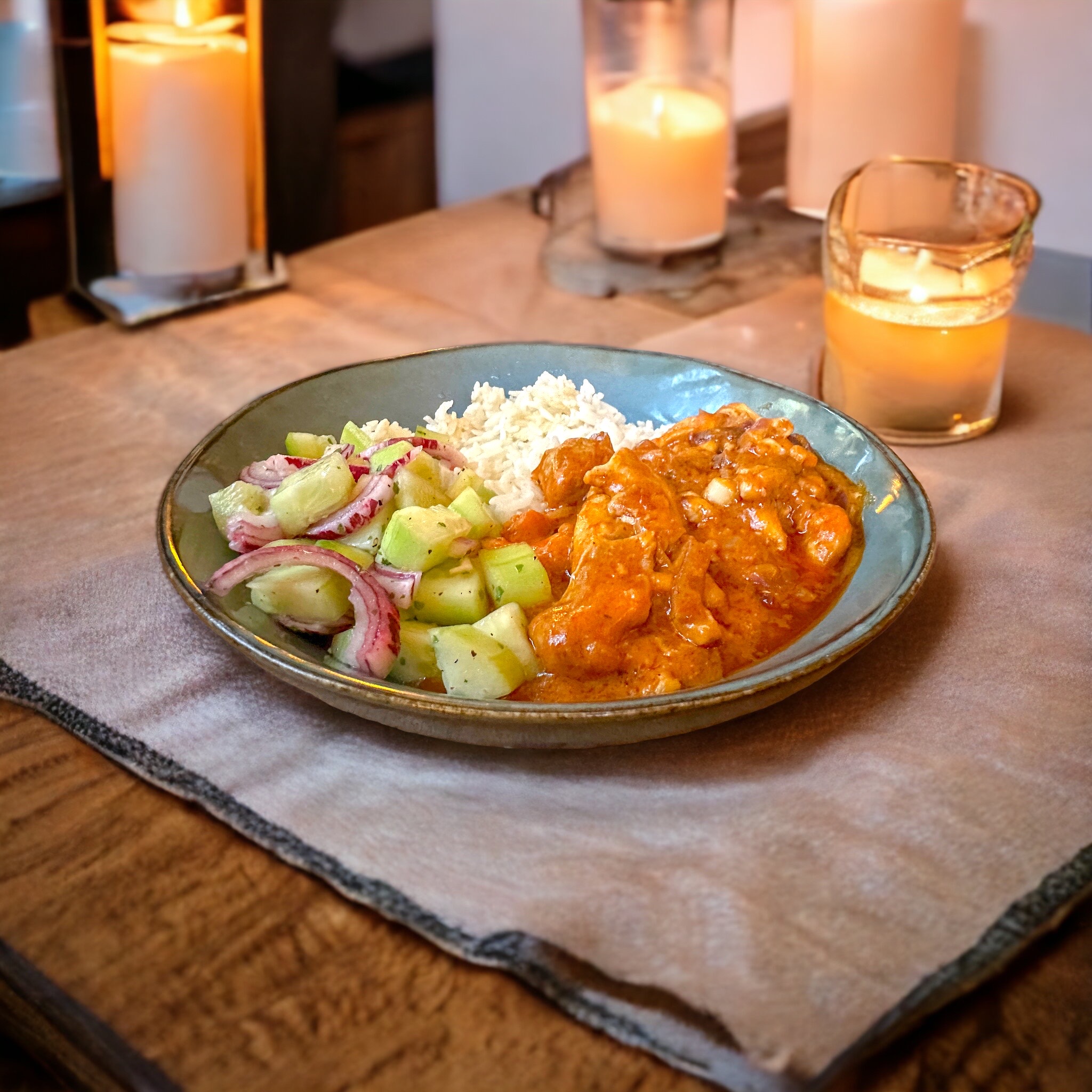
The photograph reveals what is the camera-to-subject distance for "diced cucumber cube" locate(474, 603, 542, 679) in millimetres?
1057

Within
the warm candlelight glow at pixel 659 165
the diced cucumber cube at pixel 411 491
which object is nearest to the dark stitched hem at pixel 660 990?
the diced cucumber cube at pixel 411 491

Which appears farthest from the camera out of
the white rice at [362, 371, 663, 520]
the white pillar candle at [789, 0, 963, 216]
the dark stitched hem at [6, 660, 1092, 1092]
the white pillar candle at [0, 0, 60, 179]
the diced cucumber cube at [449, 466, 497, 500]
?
the white pillar candle at [0, 0, 60, 179]

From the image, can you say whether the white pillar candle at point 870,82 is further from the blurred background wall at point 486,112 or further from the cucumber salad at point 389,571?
the cucumber salad at point 389,571

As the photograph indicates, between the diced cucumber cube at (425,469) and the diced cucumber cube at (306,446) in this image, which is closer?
the diced cucumber cube at (425,469)

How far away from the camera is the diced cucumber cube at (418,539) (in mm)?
1091

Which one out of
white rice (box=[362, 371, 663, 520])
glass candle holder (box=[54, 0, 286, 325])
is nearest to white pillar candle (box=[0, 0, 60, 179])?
glass candle holder (box=[54, 0, 286, 325])

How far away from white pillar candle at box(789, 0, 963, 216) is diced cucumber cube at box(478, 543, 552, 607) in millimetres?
1182

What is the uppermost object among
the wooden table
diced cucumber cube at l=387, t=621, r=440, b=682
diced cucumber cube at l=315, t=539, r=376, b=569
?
diced cucumber cube at l=315, t=539, r=376, b=569

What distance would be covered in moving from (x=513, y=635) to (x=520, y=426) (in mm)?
473

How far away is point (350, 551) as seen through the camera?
1.13 metres

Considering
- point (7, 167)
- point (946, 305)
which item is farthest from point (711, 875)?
point (7, 167)

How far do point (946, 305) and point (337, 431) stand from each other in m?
0.73

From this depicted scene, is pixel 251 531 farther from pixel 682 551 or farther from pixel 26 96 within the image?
pixel 26 96

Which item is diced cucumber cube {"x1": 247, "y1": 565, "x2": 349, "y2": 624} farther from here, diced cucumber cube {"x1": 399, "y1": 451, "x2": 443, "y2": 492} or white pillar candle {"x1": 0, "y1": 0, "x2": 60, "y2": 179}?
white pillar candle {"x1": 0, "y1": 0, "x2": 60, "y2": 179}
